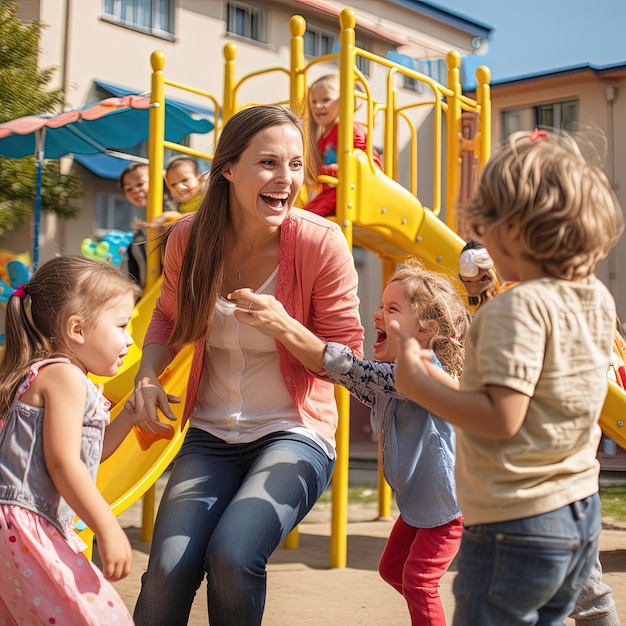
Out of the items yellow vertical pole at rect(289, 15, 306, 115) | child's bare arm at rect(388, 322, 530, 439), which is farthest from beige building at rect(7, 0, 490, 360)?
child's bare arm at rect(388, 322, 530, 439)

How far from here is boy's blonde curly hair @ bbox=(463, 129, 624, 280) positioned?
1.87 meters

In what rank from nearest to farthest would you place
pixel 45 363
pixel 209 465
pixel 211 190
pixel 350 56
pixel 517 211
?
pixel 517 211, pixel 45 363, pixel 209 465, pixel 211 190, pixel 350 56

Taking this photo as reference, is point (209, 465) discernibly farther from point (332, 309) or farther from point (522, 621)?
point (522, 621)

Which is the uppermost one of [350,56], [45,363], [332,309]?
[350,56]

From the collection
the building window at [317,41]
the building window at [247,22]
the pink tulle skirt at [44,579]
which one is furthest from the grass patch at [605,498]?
the building window at [317,41]

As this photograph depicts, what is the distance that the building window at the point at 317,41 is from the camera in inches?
813

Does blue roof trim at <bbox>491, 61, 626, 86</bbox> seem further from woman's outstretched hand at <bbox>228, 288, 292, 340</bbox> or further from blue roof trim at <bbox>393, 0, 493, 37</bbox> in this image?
woman's outstretched hand at <bbox>228, 288, 292, 340</bbox>

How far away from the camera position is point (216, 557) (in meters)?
2.50

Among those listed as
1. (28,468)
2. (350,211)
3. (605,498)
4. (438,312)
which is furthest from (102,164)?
(28,468)

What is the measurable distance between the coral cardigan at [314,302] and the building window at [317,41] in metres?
18.3

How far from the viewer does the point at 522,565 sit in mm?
1894

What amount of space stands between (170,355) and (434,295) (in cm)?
84

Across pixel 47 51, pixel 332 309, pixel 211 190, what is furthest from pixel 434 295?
pixel 47 51

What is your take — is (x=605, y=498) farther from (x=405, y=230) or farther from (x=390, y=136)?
(x=390, y=136)
